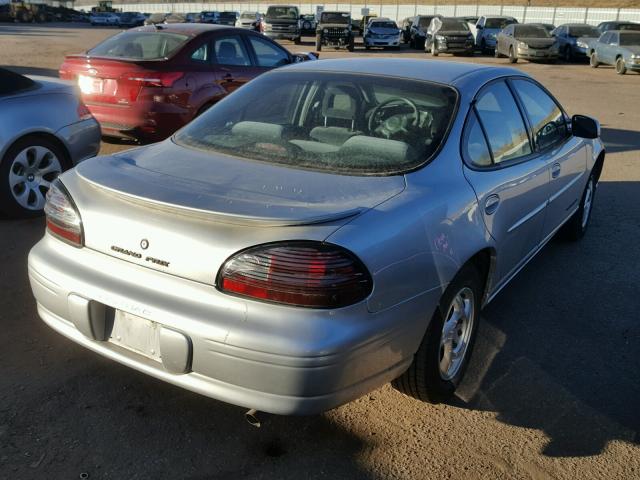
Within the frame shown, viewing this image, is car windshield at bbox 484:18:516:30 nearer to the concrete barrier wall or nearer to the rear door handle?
the concrete barrier wall

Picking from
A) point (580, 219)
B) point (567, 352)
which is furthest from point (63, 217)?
point (580, 219)

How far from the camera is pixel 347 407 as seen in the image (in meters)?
3.09

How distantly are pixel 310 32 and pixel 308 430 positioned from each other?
42.7m

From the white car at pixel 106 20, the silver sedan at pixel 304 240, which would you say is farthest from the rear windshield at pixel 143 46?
the white car at pixel 106 20

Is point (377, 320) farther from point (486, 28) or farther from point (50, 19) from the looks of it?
point (50, 19)

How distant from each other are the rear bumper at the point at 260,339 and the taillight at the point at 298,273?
0.05 metres

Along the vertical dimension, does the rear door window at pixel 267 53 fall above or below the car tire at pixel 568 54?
above

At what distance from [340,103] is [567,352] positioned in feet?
6.37

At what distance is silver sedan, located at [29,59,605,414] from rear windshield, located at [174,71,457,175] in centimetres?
1

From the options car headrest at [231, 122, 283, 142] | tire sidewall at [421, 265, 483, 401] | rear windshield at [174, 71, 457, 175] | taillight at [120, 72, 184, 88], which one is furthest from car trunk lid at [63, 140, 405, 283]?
taillight at [120, 72, 184, 88]

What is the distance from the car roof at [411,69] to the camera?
139 inches

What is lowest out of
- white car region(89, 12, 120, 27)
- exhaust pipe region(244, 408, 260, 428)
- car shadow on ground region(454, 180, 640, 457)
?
car shadow on ground region(454, 180, 640, 457)

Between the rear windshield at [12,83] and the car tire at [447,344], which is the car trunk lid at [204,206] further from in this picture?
the rear windshield at [12,83]

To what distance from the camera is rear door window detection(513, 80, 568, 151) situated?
413 centimetres
